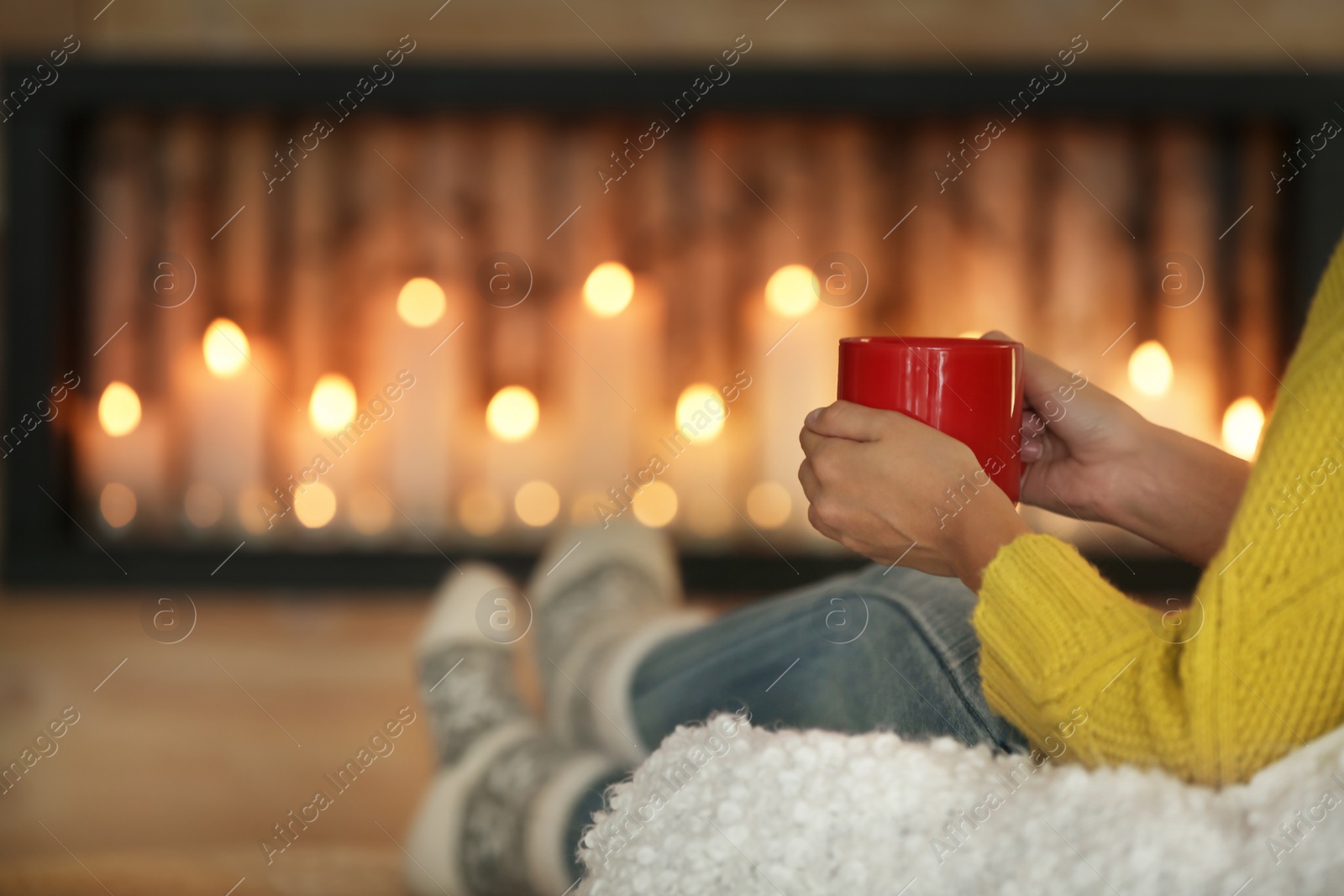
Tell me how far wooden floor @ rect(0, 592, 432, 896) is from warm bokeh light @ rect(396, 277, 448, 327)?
0.37 meters

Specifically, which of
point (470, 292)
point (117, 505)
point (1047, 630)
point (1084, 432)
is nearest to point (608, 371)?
point (470, 292)

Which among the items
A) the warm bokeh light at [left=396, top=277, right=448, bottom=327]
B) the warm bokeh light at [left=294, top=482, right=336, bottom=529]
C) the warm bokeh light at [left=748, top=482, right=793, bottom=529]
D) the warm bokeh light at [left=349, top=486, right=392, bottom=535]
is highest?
the warm bokeh light at [left=396, top=277, right=448, bottom=327]

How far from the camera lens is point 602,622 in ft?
3.01

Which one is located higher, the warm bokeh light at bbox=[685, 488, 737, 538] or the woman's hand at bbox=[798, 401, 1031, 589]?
the warm bokeh light at bbox=[685, 488, 737, 538]

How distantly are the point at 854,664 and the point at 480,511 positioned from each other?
2.87 ft

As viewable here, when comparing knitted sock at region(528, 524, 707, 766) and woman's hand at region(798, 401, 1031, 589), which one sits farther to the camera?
A: knitted sock at region(528, 524, 707, 766)

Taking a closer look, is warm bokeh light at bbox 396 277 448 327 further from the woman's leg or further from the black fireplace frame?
the woman's leg

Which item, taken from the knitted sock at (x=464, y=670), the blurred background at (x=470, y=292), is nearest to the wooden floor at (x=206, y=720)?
the blurred background at (x=470, y=292)

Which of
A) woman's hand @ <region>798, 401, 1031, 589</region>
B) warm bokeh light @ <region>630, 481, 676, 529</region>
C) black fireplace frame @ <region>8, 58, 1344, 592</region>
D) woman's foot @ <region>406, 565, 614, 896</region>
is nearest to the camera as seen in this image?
woman's hand @ <region>798, 401, 1031, 589</region>

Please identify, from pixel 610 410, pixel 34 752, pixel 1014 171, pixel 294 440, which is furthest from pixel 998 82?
pixel 34 752

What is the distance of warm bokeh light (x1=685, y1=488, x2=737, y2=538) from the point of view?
1306 mm

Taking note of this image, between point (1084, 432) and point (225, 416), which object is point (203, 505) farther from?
point (1084, 432)

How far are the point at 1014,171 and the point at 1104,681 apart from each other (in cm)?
107

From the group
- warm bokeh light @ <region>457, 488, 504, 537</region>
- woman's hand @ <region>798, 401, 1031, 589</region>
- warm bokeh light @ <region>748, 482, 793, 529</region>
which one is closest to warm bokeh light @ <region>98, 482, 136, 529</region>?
warm bokeh light @ <region>457, 488, 504, 537</region>
